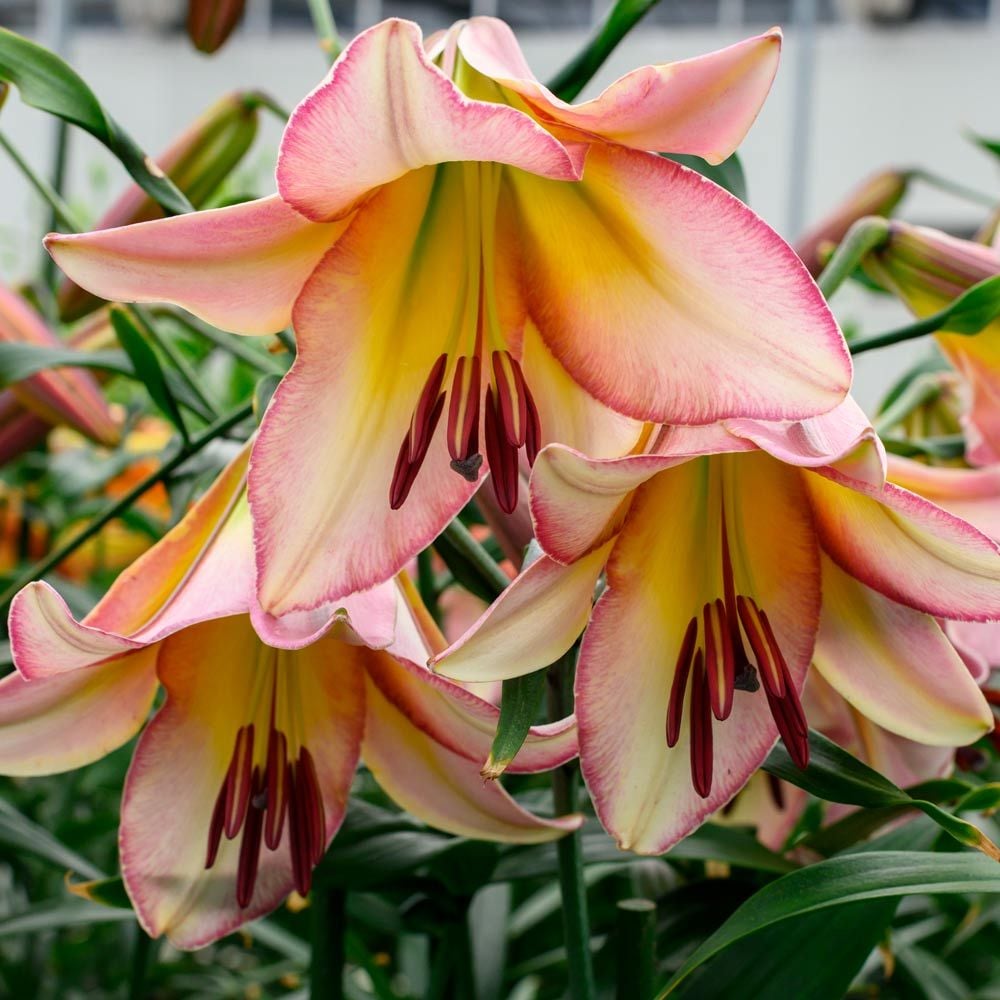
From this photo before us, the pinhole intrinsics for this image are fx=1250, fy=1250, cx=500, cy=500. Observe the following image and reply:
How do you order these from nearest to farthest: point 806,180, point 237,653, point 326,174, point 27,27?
point 326,174 < point 237,653 < point 806,180 < point 27,27

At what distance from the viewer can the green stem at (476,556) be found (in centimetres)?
35

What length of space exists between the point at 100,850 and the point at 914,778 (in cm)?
74

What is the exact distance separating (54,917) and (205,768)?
0.20m

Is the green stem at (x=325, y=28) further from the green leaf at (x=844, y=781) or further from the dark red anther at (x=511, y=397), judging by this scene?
the green leaf at (x=844, y=781)

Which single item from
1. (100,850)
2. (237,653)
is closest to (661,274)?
(237,653)

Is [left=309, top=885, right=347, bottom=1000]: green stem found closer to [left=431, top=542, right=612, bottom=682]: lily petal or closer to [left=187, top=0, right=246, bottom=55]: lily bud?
[left=431, top=542, right=612, bottom=682]: lily petal

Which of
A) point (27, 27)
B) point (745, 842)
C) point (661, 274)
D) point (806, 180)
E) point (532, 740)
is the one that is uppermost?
point (661, 274)

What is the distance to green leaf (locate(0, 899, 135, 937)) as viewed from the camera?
0.52m

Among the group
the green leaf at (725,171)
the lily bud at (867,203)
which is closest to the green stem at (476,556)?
the green leaf at (725,171)

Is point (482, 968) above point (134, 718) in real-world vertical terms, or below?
below

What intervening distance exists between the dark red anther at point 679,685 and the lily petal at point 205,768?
0.11 metres

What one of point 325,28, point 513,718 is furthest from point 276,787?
point 325,28

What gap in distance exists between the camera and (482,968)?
0.55 meters

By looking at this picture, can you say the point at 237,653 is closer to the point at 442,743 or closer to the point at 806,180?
the point at 442,743
